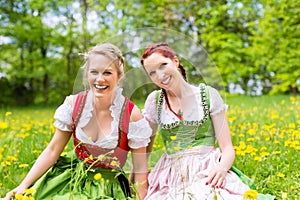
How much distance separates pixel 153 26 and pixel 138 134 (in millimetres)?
7529

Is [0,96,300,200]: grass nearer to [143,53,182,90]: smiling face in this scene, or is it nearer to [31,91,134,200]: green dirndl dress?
[31,91,134,200]: green dirndl dress

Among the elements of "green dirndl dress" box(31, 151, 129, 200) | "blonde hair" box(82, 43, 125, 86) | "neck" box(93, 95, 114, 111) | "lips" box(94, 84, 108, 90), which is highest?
"blonde hair" box(82, 43, 125, 86)

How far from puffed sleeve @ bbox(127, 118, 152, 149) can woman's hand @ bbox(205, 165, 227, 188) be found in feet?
1.20

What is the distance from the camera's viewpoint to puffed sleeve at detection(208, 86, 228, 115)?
2.19 m

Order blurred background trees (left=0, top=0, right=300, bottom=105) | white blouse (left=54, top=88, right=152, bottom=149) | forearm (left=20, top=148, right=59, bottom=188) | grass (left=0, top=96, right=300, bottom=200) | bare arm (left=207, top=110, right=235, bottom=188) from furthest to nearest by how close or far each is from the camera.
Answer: blurred background trees (left=0, top=0, right=300, bottom=105)
grass (left=0, top=96, right=300, bottom=200)
forearm (left=20, top=148, right=59, bottom=188)
white blouse (left=54, top=88, right=152, bottom=149)
bare arm (left=207, top=110, right=235, bottom=188)

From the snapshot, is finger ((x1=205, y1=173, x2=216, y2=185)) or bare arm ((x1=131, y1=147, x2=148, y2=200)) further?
bare arm ((x1=131, y1=147, x2=148, y2=200))

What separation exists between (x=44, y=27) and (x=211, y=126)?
1419 centimetres

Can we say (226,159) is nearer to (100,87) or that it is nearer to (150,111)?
(150,111)

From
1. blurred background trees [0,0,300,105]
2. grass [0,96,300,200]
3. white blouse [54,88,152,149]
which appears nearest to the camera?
white blouse [54,88,152,149]

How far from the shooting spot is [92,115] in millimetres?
2277

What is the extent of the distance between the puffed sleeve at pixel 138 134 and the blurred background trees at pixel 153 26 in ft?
22.9

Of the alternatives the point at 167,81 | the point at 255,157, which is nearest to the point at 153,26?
the point at 255,157

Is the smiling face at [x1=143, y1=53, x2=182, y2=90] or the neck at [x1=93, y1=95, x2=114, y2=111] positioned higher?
the smiling face at [x1=143, y1=53, x2=182, y2=90]

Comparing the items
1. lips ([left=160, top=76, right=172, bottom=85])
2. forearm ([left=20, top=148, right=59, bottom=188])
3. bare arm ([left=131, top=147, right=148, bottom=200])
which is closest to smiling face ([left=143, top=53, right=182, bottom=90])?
lips ([left=160, top=76, right=172, bottom=85])
